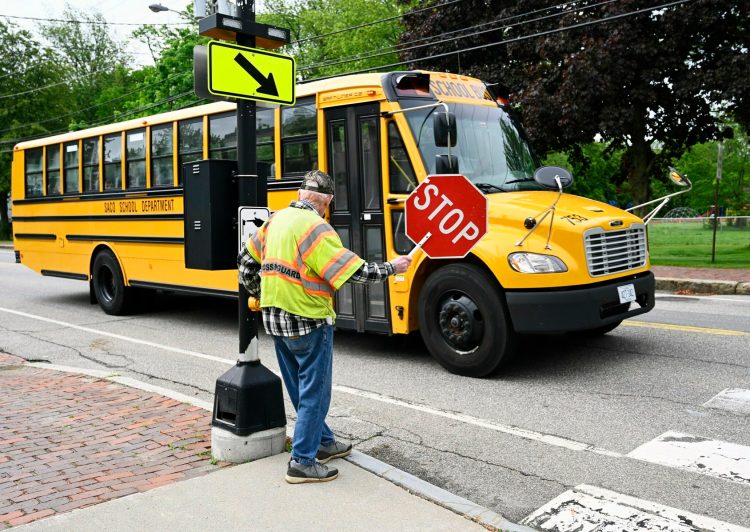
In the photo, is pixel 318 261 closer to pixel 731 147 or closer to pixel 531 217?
pixel 531 217

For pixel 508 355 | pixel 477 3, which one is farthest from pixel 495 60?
pixel 508 355

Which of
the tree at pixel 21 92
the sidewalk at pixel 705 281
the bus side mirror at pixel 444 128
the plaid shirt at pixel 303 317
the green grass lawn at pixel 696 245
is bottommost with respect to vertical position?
the sidewalk at pixel 705 281

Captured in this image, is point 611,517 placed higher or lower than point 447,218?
lower

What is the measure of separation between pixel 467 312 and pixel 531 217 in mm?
1028

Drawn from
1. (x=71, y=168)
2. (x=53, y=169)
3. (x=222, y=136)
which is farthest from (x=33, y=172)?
(x=222, y=136)

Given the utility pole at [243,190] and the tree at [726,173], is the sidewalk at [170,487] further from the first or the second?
the tree at [726,173]

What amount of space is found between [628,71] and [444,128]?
41.4ft

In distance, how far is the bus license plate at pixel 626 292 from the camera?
666 cm

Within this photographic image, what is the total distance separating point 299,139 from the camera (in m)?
8.30

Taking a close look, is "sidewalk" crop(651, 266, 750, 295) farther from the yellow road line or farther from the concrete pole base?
the concrete pole base

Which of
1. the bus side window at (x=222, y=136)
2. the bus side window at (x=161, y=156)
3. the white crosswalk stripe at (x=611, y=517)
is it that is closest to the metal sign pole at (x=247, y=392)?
the white crosswalk stripe at (x=611, y=517)

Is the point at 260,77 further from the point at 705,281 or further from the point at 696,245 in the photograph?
the point at 696,245

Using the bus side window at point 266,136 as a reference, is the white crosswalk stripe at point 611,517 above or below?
below

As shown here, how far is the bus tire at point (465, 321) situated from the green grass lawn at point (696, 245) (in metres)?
11.9
